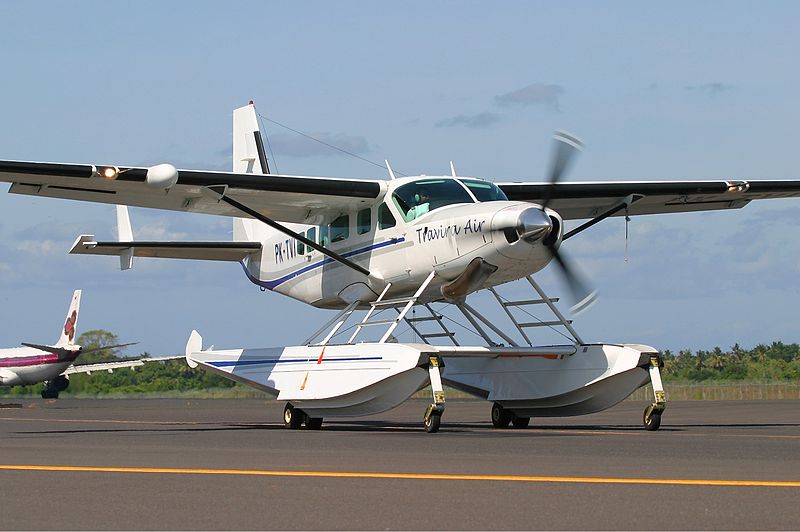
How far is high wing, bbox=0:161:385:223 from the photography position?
17.9 m

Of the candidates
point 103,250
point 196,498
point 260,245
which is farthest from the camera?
point 260,245

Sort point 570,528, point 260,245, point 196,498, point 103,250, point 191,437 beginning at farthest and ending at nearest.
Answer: point 260,245 → point 103,250 → point 191,437 → point 196,498 → point 570,528

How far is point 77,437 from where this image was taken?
1720 cm

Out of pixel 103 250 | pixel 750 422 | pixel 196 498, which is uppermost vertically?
pixel 103 250

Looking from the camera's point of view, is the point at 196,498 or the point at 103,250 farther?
the point at 103,250

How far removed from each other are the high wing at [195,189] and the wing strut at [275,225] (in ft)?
0.47

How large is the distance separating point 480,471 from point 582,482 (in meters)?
1.35

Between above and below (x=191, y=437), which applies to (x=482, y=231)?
above

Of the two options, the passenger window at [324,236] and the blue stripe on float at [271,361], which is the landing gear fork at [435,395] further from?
the passenger window at [324,236]

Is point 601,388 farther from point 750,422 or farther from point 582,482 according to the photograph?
point 582,482

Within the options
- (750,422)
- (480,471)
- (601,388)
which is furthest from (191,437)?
(750,422)

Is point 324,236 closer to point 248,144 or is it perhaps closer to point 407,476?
point 248,144

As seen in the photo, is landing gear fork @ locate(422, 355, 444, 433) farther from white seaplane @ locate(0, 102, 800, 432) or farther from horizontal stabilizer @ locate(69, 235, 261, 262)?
horizontal stabilizer @ locate(69, 235, 261, 262)

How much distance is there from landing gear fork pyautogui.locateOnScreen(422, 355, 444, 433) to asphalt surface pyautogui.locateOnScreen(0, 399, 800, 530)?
1.64 metres
